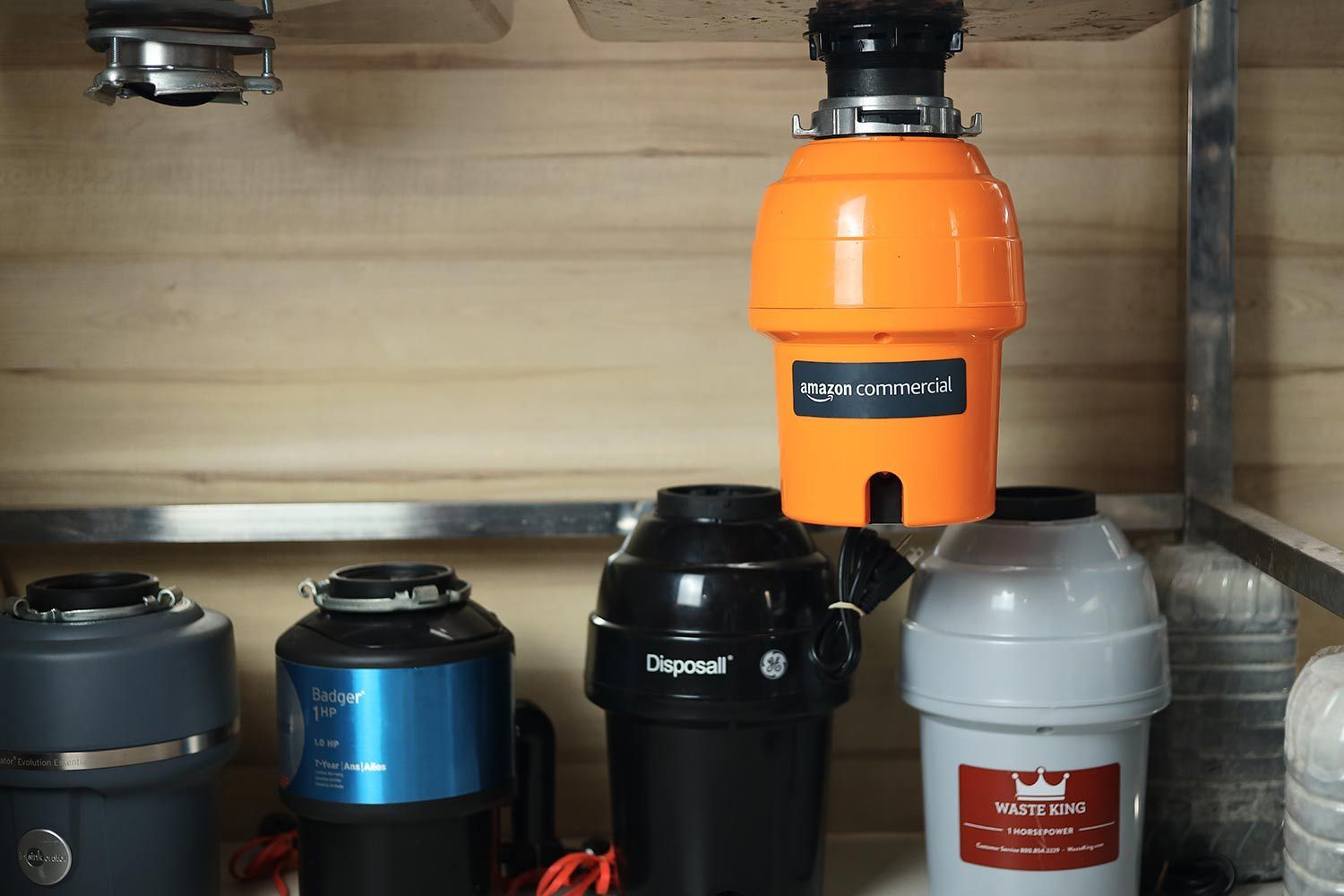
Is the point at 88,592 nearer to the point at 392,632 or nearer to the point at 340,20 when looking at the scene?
the point at 392,632

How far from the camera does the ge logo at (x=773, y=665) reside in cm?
93

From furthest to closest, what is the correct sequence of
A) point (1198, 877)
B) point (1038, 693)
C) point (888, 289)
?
point (1198, 877), point (1038, 693), point (888, 289)

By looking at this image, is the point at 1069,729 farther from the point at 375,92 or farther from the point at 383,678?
the point at 375,92

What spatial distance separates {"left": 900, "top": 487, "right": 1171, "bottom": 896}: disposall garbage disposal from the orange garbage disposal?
0.37 ft

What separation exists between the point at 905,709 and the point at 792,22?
59cm

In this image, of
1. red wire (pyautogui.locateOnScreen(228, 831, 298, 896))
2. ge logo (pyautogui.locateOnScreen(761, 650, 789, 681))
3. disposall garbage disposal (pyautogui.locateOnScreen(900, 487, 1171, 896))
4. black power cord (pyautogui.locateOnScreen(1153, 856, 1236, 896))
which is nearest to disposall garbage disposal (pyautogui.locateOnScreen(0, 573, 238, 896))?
red wire (pyautogui.locateOnScreen(228, 831, 298, 896))

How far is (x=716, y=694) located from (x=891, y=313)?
0.96 ft

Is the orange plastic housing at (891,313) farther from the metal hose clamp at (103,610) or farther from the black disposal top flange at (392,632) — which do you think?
the metal hose clamp at (103,610)

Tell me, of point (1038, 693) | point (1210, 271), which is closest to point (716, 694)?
point (1038, 693)

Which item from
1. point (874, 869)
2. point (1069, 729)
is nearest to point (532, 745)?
point (874, 869)

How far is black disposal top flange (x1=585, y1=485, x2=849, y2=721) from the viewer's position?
0.93 meters

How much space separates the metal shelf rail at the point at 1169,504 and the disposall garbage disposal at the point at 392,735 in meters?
0.12

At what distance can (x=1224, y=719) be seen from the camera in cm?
103

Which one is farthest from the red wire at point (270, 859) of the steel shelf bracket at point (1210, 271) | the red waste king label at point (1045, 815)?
the steel shelf bracket at point (1210, 271)
